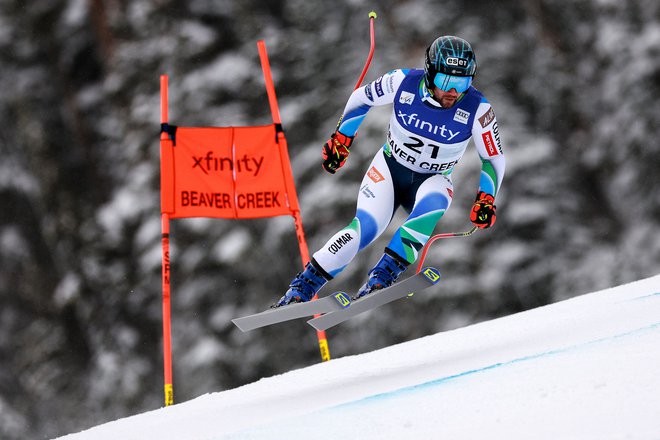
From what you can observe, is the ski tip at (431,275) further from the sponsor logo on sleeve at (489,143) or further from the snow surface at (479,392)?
the sponsor logo on sleeve at (489,143)

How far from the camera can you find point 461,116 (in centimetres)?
404

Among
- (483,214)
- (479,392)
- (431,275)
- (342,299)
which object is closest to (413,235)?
(431,275)

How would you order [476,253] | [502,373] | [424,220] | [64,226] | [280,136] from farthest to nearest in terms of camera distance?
[64,226] → [476,253] → [280,136] → [424,220] → [502,373]

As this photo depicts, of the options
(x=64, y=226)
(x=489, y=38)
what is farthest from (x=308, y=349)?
(x=489, y=38)

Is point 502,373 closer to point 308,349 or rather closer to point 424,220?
point 424,220

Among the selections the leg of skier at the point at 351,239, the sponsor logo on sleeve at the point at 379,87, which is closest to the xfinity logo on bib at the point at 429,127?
the sponsor logo on sleeve at the point at 379,87

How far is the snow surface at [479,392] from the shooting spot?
7.74ft

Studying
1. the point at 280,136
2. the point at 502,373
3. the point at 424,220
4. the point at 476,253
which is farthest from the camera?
Result: the point at 476,253

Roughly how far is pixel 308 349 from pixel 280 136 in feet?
14.9

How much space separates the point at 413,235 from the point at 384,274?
25 cm

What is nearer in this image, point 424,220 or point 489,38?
point 424,220

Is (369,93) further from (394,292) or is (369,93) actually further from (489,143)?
(394,292)

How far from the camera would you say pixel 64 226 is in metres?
10.4

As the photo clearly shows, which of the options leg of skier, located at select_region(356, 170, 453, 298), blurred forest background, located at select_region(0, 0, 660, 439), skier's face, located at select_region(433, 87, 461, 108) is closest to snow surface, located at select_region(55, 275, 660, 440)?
leg of skier, located at select_region(356, 170, 453, 298)
